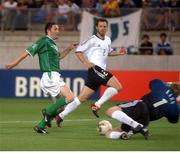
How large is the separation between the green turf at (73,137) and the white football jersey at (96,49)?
1253mm

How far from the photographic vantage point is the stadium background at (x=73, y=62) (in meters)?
Answer: 24.5

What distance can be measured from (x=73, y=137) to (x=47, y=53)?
1897 millimetres

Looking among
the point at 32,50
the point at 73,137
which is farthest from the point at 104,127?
the point at 32,50

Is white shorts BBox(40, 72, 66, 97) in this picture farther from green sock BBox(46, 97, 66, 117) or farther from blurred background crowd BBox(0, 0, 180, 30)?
blurred background crowd BBox(0, 0, 180, 30)

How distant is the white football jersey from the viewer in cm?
1691

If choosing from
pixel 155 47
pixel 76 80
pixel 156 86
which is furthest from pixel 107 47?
pixel 155 47

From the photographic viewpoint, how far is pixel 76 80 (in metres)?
24.7

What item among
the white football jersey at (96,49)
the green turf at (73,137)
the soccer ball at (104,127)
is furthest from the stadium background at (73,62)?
the soccer ball at (104,127)

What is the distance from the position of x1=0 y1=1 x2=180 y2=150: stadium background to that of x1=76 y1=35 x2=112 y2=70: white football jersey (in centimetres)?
679

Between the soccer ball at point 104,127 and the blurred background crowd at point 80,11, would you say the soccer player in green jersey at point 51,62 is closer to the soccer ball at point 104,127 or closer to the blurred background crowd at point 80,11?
the soccer ball at point 104,127

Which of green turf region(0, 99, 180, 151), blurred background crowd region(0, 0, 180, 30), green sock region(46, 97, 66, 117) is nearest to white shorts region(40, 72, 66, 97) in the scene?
green sock region(46, 97, 66, 117)

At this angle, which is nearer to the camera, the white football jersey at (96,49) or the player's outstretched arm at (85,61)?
the player's outstretched arm at (85,61)

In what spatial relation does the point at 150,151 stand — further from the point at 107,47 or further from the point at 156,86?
the point at 107,47

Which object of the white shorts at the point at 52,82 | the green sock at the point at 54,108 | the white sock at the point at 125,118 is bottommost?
the green sock at the point at 54,108
